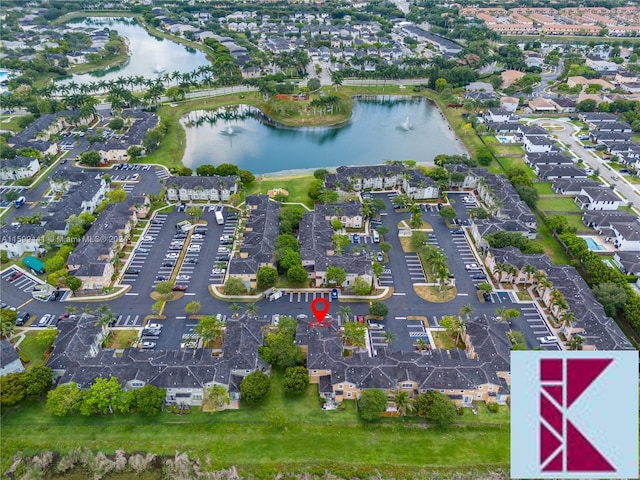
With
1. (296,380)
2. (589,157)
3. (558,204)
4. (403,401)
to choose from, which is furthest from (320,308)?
(589,157)

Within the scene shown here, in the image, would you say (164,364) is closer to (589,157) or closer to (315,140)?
(315,140)

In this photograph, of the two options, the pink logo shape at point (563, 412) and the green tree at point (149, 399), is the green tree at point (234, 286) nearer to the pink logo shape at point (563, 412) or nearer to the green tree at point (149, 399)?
the green tree at point (149, 399)

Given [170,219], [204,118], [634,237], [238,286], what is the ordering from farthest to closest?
[204,118]
[170,219]
[634,237]
[238,286]

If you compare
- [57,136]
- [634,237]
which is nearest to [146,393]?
[634,237]

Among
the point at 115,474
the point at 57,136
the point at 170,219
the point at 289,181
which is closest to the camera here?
the point at 115,474

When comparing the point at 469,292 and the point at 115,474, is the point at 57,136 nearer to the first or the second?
the point at 115,474

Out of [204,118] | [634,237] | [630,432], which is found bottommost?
[204,118]

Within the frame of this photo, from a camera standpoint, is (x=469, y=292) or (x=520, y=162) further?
(x=520, y=162)
